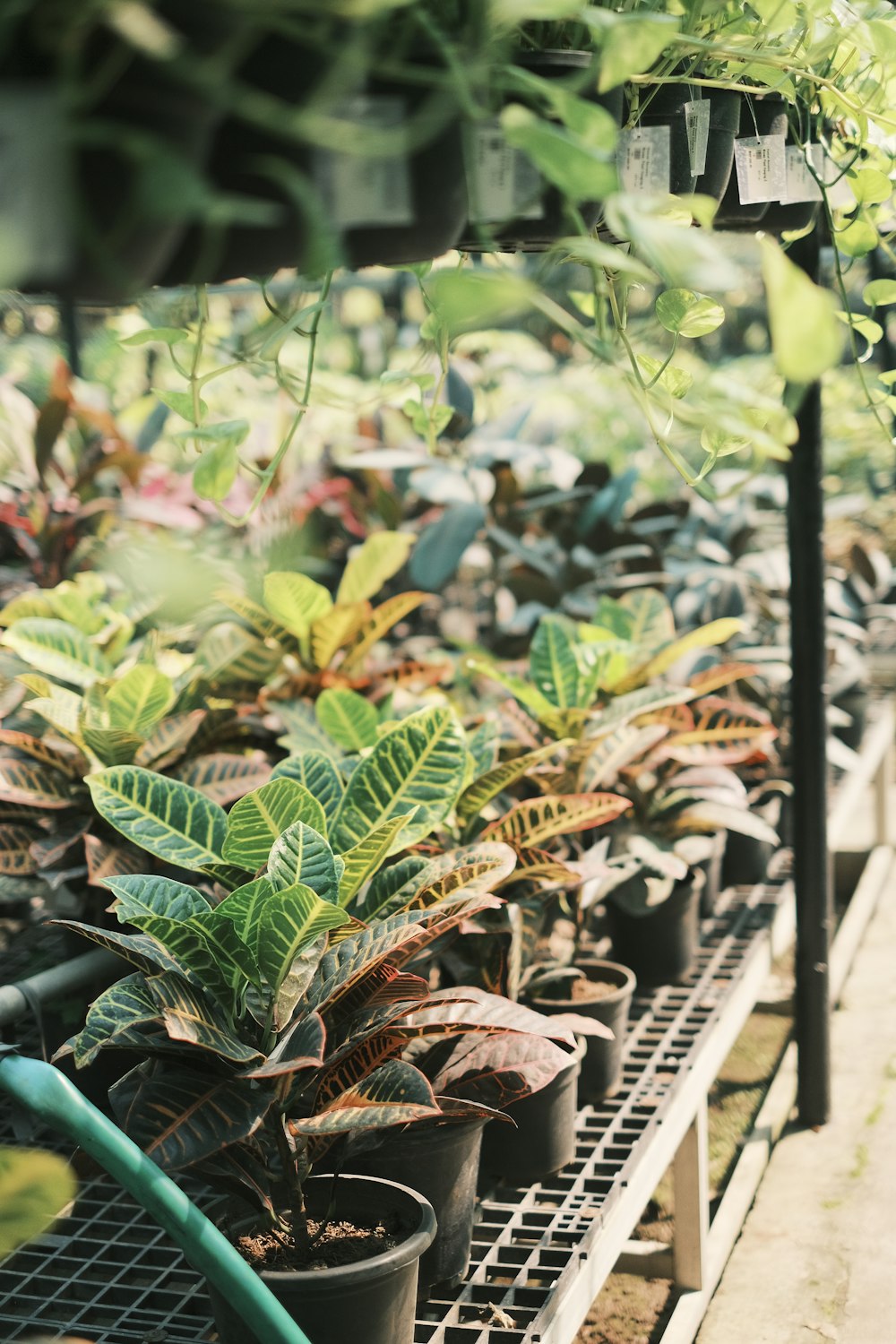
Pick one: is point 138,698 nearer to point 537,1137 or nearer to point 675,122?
point 537,1137

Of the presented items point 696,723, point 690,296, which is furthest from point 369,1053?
point 696,723

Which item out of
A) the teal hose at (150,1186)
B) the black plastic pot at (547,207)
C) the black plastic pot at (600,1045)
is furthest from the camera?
the black plastic pot at (600,1045)

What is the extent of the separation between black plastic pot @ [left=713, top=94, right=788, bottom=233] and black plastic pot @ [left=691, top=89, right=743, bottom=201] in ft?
0.15

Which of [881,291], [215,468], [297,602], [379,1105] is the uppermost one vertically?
[881,291]

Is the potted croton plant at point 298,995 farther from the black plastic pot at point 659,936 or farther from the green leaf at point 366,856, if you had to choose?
the black plastic pot at point 659,936

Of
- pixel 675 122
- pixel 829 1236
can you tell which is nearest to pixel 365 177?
pixel 675 122

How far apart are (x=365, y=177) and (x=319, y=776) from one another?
0.89 metres

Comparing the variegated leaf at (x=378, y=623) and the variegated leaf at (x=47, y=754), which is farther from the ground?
the variegated leaf at (x=378, y=623)

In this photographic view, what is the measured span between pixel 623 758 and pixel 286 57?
1.36 m

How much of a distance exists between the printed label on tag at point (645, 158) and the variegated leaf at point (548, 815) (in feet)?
2.46

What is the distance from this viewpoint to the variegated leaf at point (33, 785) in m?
1.64

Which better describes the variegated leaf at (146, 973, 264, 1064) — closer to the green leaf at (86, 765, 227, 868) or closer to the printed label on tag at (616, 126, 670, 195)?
the green leaf at (86, 765, 227, 868)

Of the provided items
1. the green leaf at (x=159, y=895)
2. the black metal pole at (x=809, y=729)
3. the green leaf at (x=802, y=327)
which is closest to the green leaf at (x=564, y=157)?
the green leaf at (x=802, y=327)

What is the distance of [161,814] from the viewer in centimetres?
134
